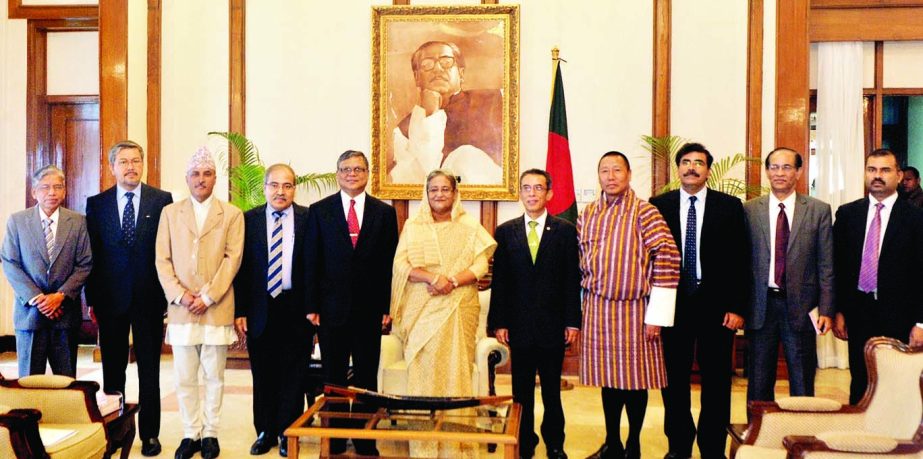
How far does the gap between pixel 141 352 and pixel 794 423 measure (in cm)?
317

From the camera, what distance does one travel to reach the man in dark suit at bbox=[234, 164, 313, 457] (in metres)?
4.18

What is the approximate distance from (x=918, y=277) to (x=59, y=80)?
7527 mm

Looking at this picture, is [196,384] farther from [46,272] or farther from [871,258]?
[871,258]

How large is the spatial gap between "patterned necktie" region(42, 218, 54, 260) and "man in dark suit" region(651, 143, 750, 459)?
3247mm

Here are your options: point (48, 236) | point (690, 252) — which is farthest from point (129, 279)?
point (690, 252)

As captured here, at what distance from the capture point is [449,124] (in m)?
7.00

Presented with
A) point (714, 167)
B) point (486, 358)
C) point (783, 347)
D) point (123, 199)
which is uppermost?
point (714, 167)

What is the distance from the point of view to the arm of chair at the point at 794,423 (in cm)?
303

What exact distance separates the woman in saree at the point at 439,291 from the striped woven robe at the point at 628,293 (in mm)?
591

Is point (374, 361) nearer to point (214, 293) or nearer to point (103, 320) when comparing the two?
point (214, 293)

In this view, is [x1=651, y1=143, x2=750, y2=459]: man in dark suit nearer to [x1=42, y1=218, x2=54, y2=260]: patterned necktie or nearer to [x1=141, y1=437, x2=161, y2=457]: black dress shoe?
[x1=141, y1=437, x2=161, y2=457]: black dress shoe

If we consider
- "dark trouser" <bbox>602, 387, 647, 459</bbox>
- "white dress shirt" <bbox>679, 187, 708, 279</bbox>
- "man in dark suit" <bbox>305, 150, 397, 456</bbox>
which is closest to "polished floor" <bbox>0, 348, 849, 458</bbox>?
"dark trouser" <bbox>602, 387, 647, 459</bbox>

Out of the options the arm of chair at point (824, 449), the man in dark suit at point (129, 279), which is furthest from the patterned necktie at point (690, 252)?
the man in dark suit at point (129, 279)

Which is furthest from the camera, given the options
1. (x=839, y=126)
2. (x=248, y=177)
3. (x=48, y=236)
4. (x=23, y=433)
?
(x=839, y=126)
